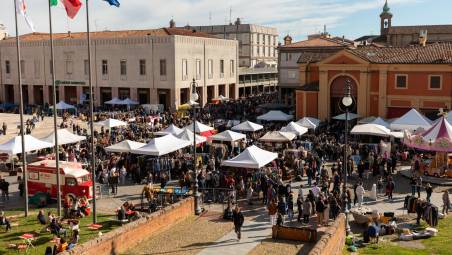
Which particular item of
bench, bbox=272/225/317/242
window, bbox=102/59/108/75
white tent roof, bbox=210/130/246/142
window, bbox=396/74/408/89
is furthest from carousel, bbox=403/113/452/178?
window, bbox=102/59/108/75

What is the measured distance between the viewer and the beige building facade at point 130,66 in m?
57.6

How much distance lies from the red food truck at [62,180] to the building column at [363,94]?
25.3 meters

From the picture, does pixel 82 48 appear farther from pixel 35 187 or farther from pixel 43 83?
pixel 35 187

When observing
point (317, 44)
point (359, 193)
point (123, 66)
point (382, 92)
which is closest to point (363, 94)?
point (382, 92)

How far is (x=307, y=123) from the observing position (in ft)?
117

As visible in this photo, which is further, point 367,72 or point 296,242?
point 367,72

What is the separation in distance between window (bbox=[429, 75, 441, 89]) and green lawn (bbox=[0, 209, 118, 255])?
28.0 meters

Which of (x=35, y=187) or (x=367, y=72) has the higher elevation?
(x=367, y=72)

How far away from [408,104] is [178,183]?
22.1 meters

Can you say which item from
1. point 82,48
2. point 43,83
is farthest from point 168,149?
point 43,83

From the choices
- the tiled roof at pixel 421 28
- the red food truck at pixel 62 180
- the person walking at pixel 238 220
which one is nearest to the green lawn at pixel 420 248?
the person walking at pixel 238 220

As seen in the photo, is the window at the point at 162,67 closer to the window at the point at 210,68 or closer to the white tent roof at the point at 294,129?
the window at the point at 210,68

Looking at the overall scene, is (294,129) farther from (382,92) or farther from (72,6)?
(72,6)

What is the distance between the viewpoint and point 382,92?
1549 inches
